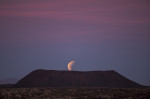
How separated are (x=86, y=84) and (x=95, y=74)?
1467 cm

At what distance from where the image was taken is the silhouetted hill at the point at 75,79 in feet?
417

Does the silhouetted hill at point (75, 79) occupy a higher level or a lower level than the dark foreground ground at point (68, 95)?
higher

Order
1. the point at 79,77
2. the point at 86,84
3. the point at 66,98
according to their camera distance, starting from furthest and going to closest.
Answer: the point at 79,77 < the point at 86,84 < the point at 66,98

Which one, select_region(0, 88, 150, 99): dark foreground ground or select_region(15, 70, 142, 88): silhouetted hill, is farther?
select_region(15, 70, 142, 88): silhouetted hill

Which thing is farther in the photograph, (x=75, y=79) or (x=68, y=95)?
(x=75, y=79)

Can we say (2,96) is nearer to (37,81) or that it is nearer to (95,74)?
(37,81)

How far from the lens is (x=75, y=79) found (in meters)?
132

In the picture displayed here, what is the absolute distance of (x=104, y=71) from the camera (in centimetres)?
14488

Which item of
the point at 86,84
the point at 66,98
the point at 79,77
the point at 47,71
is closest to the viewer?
the point at 66,98

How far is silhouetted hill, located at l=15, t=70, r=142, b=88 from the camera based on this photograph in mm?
127062

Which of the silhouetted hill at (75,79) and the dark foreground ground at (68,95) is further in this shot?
the silhouetted hill at (75,79)

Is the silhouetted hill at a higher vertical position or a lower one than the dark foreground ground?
higher

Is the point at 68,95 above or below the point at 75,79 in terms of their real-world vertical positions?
below

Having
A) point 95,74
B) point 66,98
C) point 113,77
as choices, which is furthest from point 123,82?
point 66,98
